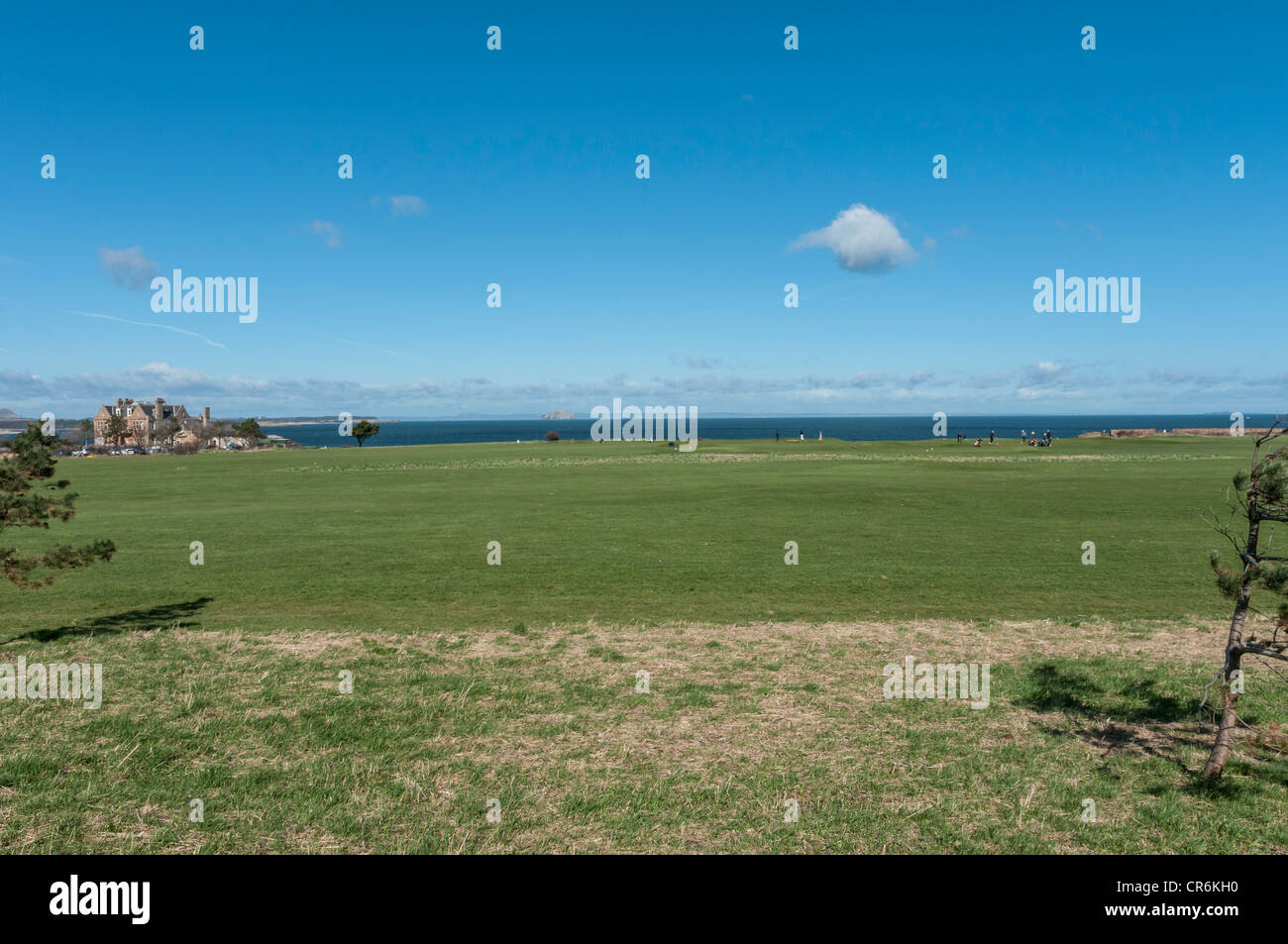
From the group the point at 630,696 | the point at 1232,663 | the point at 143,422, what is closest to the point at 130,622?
the point at 630,696

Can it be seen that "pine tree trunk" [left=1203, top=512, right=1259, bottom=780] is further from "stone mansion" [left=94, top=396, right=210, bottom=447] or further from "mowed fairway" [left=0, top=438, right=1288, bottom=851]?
"stone mansion" [left=94, top=396, right=210, bottom=447]

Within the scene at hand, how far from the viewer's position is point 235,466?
65562 mm

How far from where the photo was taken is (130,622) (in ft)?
47.9

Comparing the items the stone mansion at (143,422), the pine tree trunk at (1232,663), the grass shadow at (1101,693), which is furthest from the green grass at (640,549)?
the stone mansion at (143,422)

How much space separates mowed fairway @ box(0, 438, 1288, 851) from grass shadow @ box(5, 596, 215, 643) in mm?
108

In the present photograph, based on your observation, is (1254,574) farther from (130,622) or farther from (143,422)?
(143,422)

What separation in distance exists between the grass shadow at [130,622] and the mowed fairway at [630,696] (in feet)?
Answer: 0.35

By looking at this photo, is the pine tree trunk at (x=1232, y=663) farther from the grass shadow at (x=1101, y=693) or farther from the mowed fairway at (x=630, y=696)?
the grass shadow at (x=1101, y=693)

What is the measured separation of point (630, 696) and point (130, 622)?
11352 mm

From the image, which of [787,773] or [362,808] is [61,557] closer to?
[362,808]

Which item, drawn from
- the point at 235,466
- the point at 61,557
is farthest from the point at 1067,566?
the point at 235,466

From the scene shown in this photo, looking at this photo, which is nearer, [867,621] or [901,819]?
[901,819]

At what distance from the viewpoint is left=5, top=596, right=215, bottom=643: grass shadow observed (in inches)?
531

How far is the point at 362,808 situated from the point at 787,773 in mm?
4449
